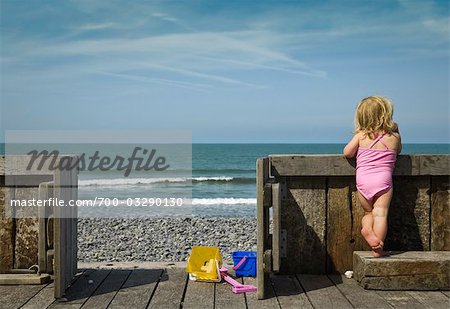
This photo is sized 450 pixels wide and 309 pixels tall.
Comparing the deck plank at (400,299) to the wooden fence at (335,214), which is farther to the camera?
the wooden fence at (335,214)

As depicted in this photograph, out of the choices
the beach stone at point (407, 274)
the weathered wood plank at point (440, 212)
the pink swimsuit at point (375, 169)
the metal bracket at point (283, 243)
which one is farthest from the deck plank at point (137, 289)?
Answer: the weathered wood plank at point (440, 212)

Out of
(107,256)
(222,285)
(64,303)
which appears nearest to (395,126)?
(222,285)

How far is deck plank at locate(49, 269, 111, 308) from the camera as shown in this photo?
4062 mm

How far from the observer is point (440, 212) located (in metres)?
4.85

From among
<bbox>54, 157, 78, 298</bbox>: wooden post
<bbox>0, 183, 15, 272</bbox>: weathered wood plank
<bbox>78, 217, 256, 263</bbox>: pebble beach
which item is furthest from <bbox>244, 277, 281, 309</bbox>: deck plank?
<bbox>78, 217, 256, 263</bbox>: pebble beach

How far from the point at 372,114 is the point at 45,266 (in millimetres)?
2949

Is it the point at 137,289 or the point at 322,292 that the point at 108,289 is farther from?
the point at 322,292

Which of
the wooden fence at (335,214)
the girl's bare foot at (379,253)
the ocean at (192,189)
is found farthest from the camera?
the ocean at (192,189)

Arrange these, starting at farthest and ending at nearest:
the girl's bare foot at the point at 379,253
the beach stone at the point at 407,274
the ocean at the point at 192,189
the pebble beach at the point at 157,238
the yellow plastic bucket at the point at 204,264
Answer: the ocean at the point at 192,189
the pebble beach at the point at 157,238
the yellow plastic bucket at the point at 204,264
the girl's bare foot at the point at 379,253
the beach stone at the point at 407,274

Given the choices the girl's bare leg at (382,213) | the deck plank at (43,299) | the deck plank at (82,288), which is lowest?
the deck plank at (82,288)

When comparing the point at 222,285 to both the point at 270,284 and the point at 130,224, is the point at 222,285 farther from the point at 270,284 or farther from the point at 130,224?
the point at 130,224

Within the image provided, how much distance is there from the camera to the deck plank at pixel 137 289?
4059 mm

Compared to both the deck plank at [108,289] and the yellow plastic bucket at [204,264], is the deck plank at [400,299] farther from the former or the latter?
the deck plank at [108,289]

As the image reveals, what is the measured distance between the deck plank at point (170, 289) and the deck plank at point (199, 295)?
0.06 m
